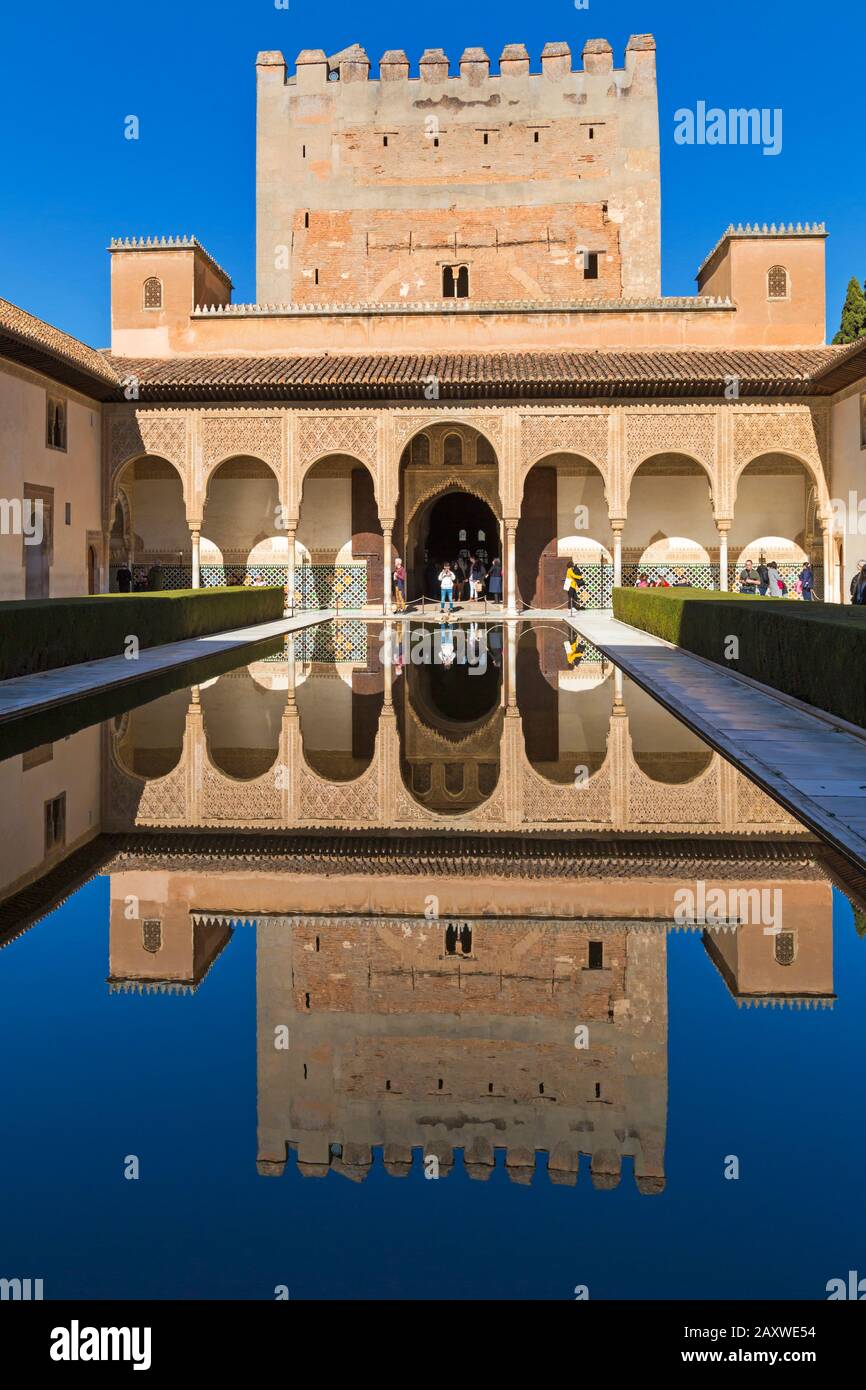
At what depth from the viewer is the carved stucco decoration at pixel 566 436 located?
2406cm

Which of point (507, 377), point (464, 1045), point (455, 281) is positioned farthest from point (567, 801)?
point (455, 281)

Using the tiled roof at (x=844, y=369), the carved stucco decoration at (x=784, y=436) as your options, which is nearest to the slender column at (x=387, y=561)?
the carved stucco decoration at (x=784, y=436)

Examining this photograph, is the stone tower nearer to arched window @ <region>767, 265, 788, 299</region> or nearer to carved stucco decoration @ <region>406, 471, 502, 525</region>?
arched window @ <region>767, 265, 788, 299</region>

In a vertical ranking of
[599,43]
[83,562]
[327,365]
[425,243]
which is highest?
[599,43]

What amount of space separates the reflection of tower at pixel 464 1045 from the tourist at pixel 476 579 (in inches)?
956

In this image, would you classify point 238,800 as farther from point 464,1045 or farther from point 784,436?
point 784,436

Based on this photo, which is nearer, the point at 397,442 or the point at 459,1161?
the point at 459,1161

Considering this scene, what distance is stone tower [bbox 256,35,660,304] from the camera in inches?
1187

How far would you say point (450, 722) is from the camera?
30.9 ft

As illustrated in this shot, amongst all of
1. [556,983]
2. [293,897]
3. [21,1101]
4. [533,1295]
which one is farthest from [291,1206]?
[293,897]

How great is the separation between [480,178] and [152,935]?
29.6 meters
